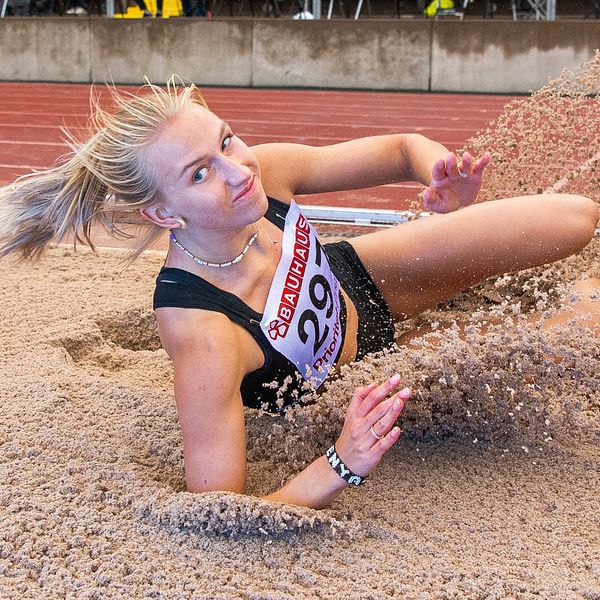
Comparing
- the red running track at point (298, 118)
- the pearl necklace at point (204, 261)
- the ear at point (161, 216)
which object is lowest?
the red running track at point (298, 118)

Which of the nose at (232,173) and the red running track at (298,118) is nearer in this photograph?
the nose at (232,173)

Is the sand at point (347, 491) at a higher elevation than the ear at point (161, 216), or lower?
lower

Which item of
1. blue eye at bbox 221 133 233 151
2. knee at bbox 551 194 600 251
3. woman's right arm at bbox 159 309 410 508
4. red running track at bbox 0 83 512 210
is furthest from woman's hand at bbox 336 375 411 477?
red running track at bbox 0 83 512 210

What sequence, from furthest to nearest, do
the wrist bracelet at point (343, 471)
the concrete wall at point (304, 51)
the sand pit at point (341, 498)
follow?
1. the concrete wall at point (304, 51)
2. the wrist bracelet at point (343, 471)
3. the sand pit at point (341, 498)

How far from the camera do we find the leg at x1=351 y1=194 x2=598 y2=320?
2.33m

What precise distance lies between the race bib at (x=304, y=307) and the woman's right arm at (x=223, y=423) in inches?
6.8

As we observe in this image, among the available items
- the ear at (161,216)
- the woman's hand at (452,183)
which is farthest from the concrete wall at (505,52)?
the ear at (161,216)

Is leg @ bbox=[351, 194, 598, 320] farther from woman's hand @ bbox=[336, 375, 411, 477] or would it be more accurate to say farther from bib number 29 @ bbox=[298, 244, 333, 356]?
woman's hand @ bbox=[336, 375, 411, 477]

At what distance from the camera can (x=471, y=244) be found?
2.34 metres

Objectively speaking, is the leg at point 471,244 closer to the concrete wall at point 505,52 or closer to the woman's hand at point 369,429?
the woman's hand at point 369,429

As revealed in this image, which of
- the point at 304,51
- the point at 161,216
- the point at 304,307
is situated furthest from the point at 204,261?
the point at 304,51

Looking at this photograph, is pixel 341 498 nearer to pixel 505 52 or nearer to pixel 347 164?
pixel 347 164

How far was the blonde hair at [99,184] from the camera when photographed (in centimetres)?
192

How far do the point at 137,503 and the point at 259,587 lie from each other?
0.35m
